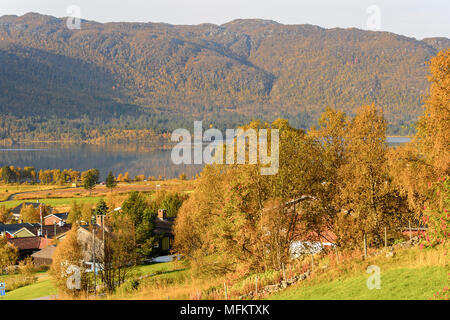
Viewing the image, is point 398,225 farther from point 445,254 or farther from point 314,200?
point 445,254

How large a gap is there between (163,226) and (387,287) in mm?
51684

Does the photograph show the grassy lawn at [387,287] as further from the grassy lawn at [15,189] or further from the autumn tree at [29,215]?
the grassy lawn at [15,189]

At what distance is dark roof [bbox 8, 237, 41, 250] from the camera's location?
69750 millimetres

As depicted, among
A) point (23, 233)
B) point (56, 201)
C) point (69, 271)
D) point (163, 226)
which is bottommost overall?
point (56, 201)

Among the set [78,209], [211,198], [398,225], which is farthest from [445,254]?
[78,209]

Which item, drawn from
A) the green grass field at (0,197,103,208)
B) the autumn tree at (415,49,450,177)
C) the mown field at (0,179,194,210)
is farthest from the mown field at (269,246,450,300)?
the green grass field at (0,197,103,208)

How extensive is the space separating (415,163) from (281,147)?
793 cm

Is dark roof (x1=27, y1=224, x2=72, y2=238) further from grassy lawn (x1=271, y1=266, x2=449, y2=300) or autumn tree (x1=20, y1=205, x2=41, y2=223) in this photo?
grassy lawn (x1=271, y1=266, x2=449, y2=300)

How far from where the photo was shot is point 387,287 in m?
16.1

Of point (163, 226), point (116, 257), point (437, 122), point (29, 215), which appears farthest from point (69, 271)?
point (29, 215)

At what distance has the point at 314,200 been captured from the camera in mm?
28016

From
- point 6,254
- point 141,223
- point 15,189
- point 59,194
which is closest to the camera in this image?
point 141,223

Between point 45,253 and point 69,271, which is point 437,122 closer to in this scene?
point 69,271

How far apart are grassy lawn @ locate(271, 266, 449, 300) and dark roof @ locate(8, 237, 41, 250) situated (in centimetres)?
6042
